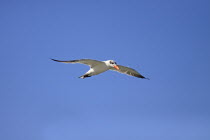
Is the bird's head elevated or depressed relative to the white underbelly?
elevated

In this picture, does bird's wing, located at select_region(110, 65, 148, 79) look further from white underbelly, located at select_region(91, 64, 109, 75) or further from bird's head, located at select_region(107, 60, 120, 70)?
white underbelly, located at select_region(91, 64, 109, 75)

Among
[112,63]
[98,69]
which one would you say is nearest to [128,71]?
[112,63]

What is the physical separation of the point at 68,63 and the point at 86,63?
141 cm

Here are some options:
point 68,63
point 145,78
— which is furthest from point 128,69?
point 68,63

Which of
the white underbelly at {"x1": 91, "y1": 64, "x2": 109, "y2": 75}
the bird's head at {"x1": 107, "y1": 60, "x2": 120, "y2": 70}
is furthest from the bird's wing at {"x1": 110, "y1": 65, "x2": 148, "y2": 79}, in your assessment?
the white underbelly at {"x1": 91, "y1": 64, "x2": 109, "y2": 75}

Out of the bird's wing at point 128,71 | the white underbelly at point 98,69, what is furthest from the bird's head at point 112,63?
the bird's wing at point 128,71

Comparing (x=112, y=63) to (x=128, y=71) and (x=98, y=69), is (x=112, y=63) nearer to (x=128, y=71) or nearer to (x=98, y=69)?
(x=98, y=69)

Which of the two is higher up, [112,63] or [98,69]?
[112,63]

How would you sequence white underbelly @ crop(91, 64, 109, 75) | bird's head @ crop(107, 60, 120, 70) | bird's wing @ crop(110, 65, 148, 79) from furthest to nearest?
1. bird's wing @ crop(110, 65, 148, 79)
2. bird's head @ crop(107, 60, 120, 70)
3. white underbelly @ crop(91, 64, 109, 75)

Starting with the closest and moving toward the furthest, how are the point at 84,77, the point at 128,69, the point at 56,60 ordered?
the point at 56,60 < the point at 84,77 < the point at 128,69

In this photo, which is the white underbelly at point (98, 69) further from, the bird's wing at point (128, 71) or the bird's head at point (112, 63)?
the bird's wing at point (128, 71)

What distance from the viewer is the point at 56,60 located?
21781mm

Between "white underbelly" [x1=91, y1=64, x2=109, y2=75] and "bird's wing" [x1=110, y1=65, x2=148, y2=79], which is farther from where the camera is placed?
"bird's wing" [x1=110, y1=65, x2=148, y2=79]

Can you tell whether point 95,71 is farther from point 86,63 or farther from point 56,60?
point 56,60
